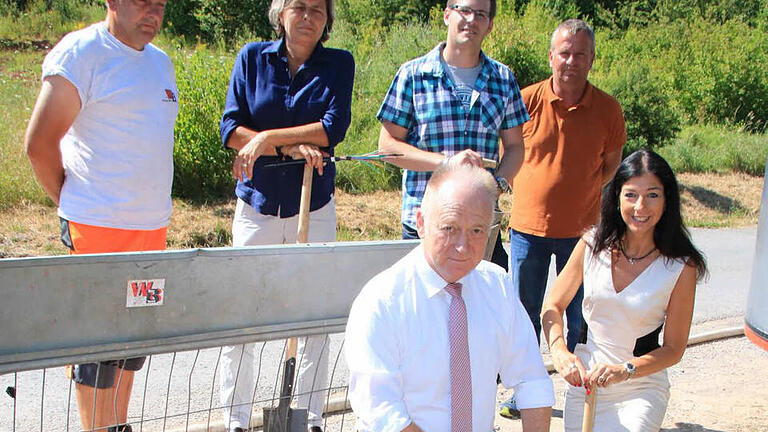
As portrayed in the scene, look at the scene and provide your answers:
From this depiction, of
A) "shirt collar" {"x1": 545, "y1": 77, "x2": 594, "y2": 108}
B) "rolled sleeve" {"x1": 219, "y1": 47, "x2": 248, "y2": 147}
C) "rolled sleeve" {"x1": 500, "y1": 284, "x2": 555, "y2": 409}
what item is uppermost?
"shirt collar" {"x1": 545, "y1": 77, "x2": 594, "y2": 108}

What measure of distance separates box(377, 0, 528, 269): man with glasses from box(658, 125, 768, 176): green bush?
10060 millimetres

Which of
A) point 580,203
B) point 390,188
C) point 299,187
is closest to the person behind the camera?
point 299,187

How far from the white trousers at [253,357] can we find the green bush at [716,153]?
1063cm

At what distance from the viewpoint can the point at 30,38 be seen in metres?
19.3

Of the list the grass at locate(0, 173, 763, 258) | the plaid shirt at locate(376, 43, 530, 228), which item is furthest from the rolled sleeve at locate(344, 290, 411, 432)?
the grass at locate(0, 173, 763, 258)

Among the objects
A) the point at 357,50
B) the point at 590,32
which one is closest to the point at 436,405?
the point at 590,32

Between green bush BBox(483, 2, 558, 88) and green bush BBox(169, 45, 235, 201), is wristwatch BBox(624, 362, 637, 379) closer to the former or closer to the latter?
green bush BBox(169, 45, 235, 201)

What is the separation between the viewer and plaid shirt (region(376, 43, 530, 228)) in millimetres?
4090

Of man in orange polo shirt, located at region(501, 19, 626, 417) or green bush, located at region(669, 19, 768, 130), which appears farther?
green bush, located at region(669, 19, 768, 130)

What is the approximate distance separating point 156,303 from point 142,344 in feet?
0.46

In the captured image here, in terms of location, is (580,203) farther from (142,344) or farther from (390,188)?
(390,188)

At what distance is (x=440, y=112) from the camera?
4086mm

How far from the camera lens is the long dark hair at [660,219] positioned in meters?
3.53

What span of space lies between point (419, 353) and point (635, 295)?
139cm
